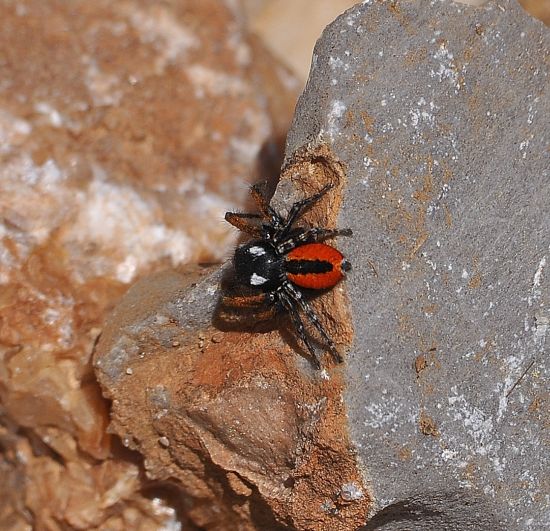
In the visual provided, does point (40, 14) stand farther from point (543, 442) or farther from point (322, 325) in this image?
point (543, 442)

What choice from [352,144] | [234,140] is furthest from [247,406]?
[234,140]

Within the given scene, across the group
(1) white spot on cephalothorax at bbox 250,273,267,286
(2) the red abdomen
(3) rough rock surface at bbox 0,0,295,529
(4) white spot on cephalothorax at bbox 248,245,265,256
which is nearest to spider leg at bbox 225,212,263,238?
(4) white spot on cephalothorax at bbox 248,245,265,256

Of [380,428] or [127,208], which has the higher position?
[127,208]

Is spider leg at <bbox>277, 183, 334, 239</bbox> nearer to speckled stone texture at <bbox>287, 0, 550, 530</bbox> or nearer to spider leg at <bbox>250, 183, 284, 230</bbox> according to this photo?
spider leg at <bbox>250, 183, 284, 230</bbox>

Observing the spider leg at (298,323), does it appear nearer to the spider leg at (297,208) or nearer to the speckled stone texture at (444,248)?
the speckled stone texture at (444,248)

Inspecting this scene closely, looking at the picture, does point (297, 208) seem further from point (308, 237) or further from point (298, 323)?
point (298, 323)

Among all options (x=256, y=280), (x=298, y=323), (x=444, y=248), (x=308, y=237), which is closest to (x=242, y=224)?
(x=256, y=280)
